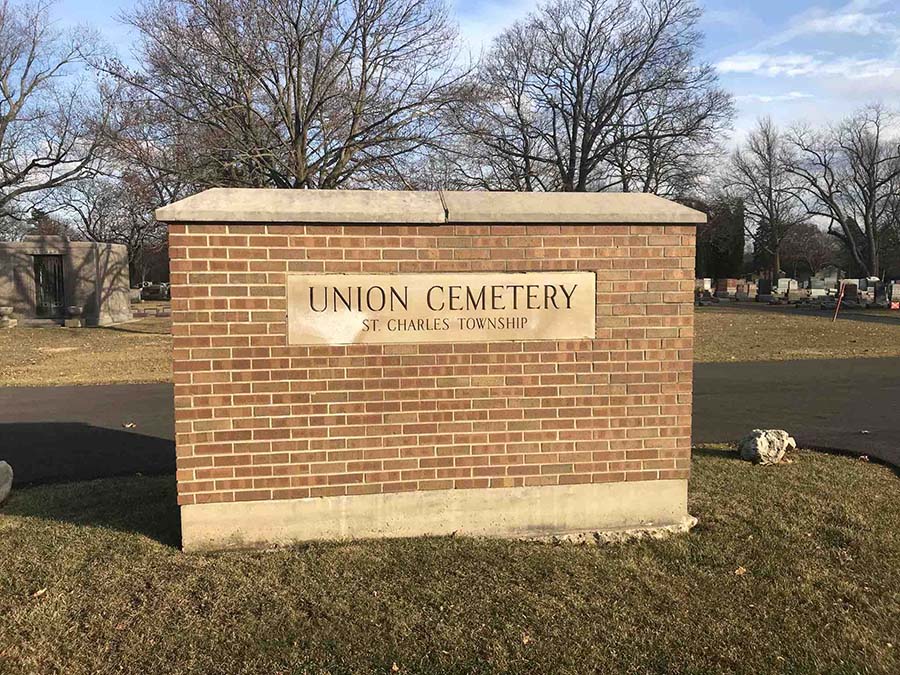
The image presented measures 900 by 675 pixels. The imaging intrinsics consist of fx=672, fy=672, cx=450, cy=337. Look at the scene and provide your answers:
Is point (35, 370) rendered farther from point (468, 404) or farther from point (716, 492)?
point (716, 492)

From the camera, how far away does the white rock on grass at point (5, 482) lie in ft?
15.0

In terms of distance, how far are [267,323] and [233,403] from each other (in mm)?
476

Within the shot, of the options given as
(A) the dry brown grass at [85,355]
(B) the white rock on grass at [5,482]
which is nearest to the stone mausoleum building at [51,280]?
(A) the dry brown grass at [85,355]

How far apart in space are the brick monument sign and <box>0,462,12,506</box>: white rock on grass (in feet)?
6.01

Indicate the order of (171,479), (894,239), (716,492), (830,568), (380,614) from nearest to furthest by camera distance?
(380,614), (830,568), (716,492), (171,479), (894,239)

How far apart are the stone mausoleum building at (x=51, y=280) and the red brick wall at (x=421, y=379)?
72.0 feet

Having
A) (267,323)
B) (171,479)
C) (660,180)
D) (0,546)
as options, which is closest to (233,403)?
(267,323)

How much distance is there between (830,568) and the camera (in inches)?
136

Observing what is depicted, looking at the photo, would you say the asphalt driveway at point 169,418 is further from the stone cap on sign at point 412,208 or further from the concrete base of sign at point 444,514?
the stone cap on sign at point 412,208

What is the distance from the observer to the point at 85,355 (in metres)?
14.4

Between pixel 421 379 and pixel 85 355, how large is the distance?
1312 centimetres

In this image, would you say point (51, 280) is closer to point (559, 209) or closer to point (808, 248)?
point (559, 209)

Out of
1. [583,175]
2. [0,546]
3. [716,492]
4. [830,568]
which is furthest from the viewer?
[583,175]

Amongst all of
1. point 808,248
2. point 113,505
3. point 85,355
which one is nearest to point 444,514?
point 113,505
